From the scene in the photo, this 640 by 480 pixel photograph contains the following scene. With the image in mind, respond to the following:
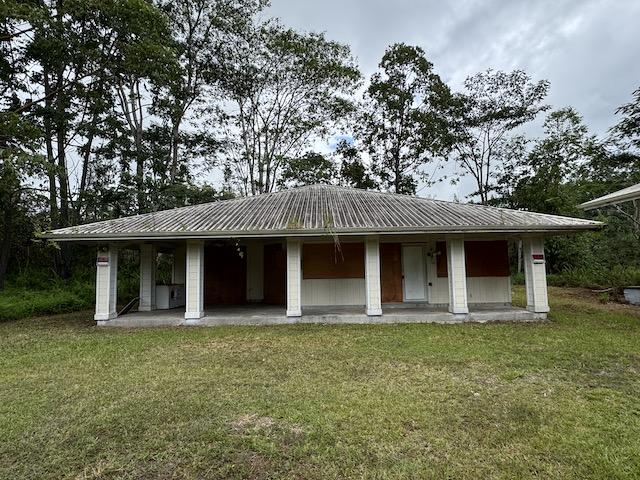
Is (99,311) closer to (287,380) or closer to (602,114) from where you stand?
(287,380)

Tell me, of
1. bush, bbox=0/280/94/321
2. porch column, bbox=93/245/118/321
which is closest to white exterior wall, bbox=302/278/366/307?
porch column, bbox=93/245/118/321

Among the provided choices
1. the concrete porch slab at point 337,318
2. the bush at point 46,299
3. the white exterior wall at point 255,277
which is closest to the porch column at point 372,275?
the concrete porch slab at point 337,318

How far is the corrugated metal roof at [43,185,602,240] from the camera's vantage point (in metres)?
9.20

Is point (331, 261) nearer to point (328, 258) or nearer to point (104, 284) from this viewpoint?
point (328, 258)

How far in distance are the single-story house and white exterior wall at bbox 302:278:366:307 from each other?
0.10ft

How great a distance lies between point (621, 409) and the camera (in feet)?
13.5

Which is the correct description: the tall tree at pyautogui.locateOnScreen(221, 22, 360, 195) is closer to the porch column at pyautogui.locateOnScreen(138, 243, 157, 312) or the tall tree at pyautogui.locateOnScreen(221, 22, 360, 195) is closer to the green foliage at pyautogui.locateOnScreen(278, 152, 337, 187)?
the green foliage at pyautogui.locateOnScreen(278, 152, 337, 187)

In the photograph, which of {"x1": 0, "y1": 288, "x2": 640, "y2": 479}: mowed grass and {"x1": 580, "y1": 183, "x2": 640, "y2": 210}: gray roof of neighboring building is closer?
{"x1": 0, "y1": 288, "x2": 640, "y2": 479}: mowed grass

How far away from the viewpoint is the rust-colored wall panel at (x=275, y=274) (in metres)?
12.6

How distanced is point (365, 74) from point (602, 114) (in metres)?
14.4

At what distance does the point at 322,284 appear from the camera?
37.8ft

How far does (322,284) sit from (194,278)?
12.3 feet

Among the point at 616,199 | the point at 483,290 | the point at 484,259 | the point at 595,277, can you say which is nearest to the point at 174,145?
the point at 484,259

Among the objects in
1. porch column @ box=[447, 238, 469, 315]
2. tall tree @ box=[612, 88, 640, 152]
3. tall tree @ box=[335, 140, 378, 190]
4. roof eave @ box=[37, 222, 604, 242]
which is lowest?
porch column @ box=[447, 238, 469, 315]
